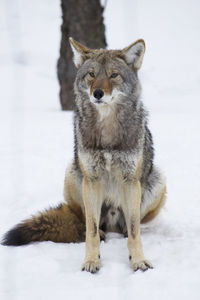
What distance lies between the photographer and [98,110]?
3.64 m

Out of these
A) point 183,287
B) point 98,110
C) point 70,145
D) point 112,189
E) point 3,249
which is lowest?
point 70,145

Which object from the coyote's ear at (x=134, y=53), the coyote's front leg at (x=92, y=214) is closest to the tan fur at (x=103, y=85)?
the coyote's ear at (x=134, y=53)

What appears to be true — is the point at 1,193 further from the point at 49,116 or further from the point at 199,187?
the point at 49,116

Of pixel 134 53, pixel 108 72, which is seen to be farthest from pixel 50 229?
pixel 134 53

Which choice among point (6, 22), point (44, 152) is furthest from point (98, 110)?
point (6, 22)

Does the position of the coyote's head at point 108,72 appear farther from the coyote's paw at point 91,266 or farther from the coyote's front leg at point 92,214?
the coyote's paw at point 91,266

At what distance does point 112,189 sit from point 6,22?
20694 millimetres

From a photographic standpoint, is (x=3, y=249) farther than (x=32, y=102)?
No

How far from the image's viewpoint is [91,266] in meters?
3.29

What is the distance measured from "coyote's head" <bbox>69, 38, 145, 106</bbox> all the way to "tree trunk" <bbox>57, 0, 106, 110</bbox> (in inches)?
257

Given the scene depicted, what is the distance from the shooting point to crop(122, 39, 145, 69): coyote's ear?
360 cm

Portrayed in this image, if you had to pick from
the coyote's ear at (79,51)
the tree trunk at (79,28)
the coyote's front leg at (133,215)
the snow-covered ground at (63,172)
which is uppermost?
the coyote's ear at (79,51)

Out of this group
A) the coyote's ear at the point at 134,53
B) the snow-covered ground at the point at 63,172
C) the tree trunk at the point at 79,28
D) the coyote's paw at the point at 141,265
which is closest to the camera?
the snow-covered ground at the point at 63,172

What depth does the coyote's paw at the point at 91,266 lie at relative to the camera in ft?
10.7
